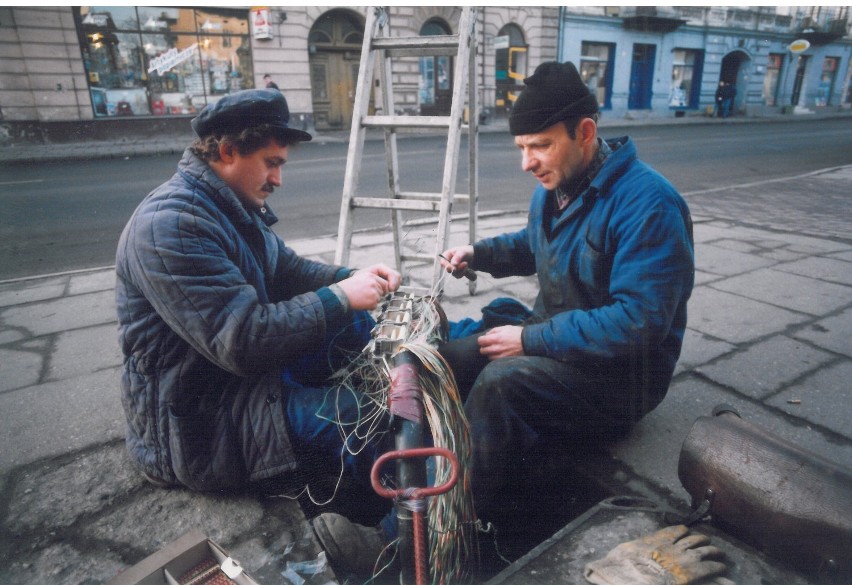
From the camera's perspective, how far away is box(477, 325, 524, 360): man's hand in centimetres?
201

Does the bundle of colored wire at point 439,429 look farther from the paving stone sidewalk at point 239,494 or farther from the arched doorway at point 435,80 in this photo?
the arched doorway at point 435,80

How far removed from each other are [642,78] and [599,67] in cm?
297

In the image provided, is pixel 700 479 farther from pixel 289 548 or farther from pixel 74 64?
pixel 74 64

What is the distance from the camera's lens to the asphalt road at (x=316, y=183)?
19.7 feet

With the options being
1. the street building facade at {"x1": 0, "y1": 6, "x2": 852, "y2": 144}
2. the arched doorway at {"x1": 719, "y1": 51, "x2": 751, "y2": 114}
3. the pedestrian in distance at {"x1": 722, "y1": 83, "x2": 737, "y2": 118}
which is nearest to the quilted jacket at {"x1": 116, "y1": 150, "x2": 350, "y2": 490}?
the street building facade at {"x1": 0, "y1": 6, "x2": 852, "y2": 144}

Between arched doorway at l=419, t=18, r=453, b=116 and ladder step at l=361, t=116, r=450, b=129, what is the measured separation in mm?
17481

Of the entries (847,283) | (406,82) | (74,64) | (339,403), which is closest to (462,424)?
(339,403)

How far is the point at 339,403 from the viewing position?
195 cm

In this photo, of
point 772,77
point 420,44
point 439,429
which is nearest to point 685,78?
point 772,77

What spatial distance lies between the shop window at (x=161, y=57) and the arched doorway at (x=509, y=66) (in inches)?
383

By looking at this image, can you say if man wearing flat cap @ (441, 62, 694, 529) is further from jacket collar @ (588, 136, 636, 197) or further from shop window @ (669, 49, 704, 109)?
shop window @ (669, 49, 704, 109)

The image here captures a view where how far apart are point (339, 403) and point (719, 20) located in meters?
32.2

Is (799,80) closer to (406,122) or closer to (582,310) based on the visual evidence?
(406,122)

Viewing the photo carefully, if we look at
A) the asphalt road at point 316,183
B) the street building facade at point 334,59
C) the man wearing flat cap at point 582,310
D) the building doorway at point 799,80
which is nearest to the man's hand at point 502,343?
the man wearing flat cap at point 582,310
